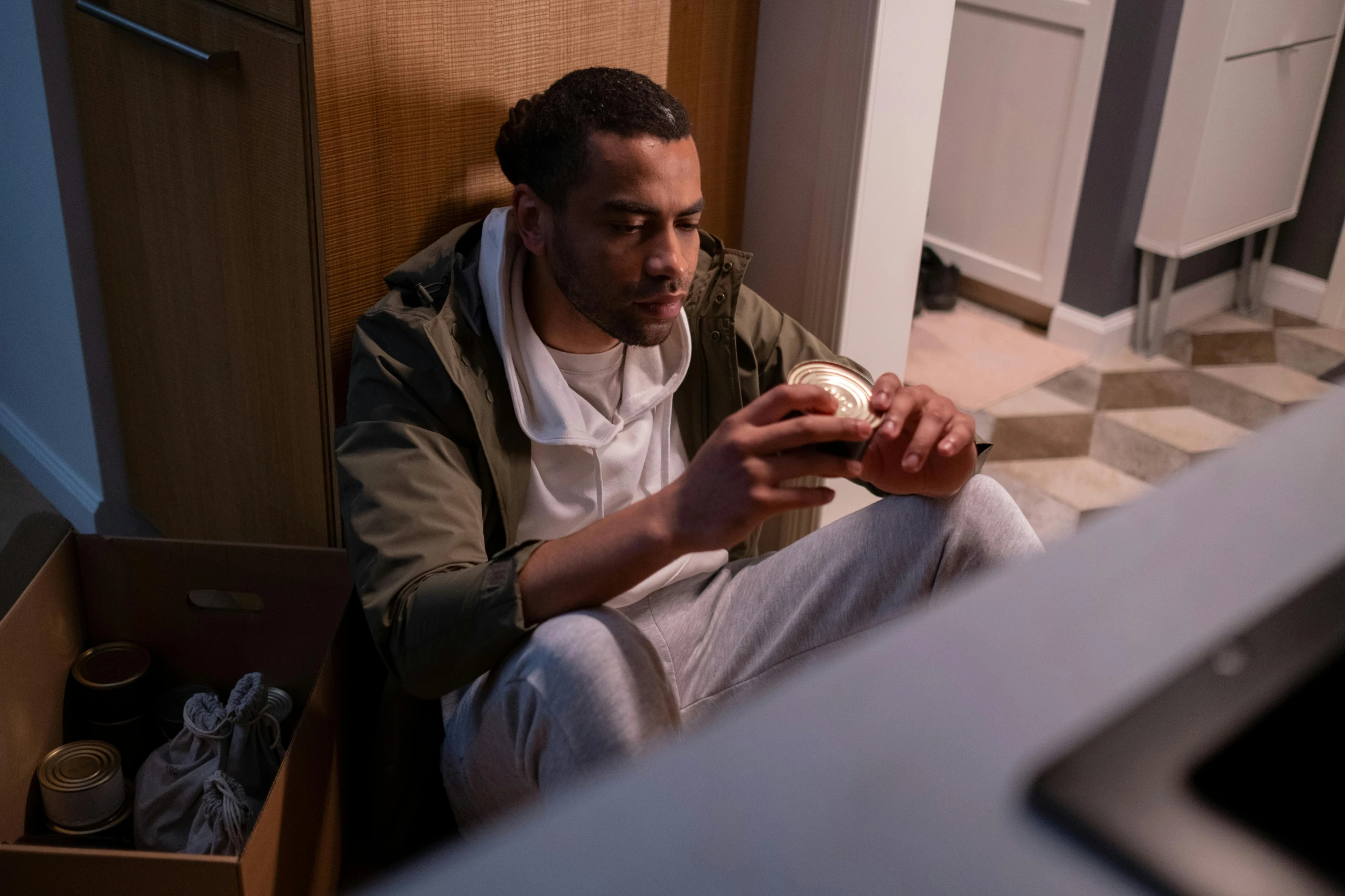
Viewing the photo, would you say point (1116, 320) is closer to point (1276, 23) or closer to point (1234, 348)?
point (1234, 348)

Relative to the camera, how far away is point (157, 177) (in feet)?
5.09

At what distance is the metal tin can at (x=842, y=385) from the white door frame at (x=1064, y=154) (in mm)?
2046

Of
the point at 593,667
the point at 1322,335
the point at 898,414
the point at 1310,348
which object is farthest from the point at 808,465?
the point at 1322,335

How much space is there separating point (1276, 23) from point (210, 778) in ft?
9.04

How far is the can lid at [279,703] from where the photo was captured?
4.71 feet

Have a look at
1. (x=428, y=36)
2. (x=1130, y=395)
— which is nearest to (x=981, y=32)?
(x=1130, y=395)

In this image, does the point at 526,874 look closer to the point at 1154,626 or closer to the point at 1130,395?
the point at 1154,626

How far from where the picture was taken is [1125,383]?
3014 millimetres

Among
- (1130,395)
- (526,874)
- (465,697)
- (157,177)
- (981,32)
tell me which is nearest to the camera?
(526,874)

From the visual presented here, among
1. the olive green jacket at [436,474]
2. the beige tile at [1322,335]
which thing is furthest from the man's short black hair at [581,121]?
the beige tile at [1322,335]

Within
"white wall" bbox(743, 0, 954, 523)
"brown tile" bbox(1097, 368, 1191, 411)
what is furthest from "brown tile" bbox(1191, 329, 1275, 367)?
"white wall" bbox(743, 0, 954, 523)

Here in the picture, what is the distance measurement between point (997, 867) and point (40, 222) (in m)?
1.95

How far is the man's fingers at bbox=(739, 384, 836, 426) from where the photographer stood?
1.11m

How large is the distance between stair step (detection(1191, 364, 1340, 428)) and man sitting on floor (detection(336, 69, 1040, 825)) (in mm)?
1761
